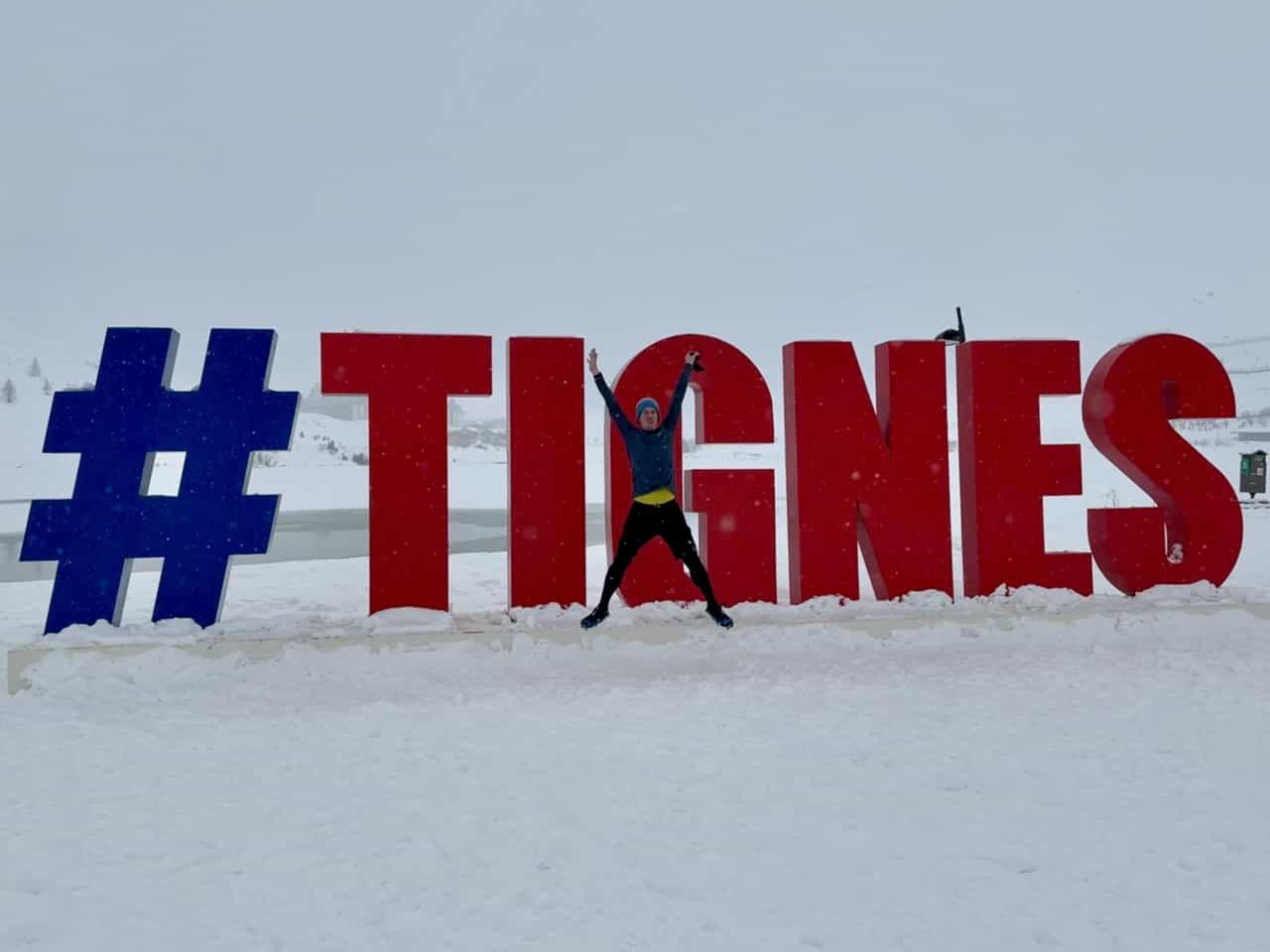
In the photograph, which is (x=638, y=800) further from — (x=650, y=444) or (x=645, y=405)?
(x=645, y=405)

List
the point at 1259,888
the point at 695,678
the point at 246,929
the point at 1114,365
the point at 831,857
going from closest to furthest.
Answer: the point at 246,929 < the point at 1259,888 < the point at 831,857 < the point at 695,678 < the point at 1114,365

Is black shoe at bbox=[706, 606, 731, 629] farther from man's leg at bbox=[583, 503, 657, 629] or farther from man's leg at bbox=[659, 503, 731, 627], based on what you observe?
man's leg at bbox=[583, 503, 657, 629]

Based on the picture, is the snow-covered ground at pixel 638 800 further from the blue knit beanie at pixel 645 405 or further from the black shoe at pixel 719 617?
the blue knit beanie at pixel 645 405

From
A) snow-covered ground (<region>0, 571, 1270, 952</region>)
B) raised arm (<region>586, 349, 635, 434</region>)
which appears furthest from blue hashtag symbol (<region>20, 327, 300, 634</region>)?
raised arm (<region>586, 349, 635, 434</region>)

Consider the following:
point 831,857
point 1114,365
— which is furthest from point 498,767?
point 1114,365

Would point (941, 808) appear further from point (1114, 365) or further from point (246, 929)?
point (1114, 365)

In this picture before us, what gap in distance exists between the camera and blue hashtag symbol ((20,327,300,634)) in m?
6.52

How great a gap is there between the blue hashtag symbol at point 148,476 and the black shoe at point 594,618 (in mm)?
2714

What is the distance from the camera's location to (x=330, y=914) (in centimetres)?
289

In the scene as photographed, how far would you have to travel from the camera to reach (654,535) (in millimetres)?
6738

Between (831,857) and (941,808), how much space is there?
28.9 inches

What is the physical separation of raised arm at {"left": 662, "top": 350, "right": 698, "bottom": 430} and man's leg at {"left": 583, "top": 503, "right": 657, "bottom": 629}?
767mm

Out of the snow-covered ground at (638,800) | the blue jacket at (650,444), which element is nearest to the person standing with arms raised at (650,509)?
the blue jacket at (650,444)

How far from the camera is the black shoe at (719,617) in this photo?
6738mm
